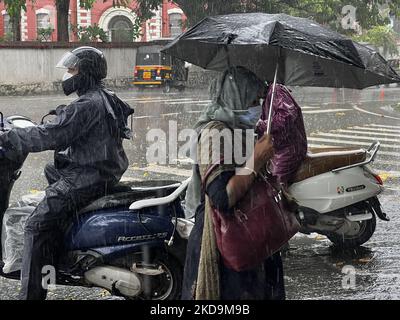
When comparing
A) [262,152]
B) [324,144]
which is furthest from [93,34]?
[262,152]

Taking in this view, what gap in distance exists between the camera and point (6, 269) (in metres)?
4.66

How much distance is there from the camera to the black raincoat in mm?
4270

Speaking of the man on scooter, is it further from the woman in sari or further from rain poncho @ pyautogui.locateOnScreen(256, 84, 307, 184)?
rain poncho @ pyautogui.locateOnScreen(256, 84, 307, 184)

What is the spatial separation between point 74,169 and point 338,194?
8.58 ft

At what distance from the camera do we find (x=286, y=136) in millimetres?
5652

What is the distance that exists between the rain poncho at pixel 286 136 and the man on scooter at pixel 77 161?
152cm

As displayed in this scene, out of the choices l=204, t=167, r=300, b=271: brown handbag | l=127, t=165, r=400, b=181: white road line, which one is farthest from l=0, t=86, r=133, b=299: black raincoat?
l=127, t=165, r=400, b=181: white road line

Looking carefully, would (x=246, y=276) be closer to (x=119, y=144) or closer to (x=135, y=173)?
(x=119, y=144)

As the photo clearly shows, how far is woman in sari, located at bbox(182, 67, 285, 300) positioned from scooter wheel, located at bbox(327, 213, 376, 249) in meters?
3.12

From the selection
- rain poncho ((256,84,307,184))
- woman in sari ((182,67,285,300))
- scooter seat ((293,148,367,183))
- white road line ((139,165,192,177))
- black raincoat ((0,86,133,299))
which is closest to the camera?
woman in sari ((182,67,285,300))

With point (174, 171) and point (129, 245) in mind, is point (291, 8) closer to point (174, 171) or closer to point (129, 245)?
point (174, 171)
